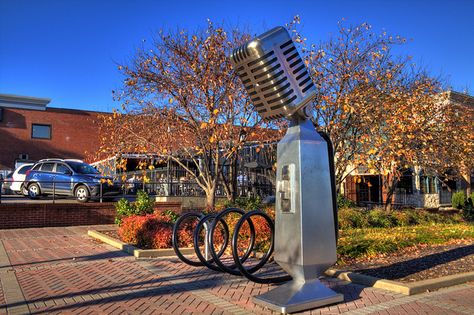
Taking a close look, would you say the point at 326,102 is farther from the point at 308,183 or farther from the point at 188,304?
the point at 188,304

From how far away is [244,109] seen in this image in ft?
41.6

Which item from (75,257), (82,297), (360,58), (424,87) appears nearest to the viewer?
(82,297)

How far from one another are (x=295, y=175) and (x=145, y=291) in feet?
8.90

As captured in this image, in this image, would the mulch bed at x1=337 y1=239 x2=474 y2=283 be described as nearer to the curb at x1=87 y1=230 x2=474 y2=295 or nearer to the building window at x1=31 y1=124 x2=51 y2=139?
the curb at x1=87 y1=230 x2=474 y2=295

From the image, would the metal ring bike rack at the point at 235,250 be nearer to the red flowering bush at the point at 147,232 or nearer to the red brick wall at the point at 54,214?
the red flowering bush at the point at 147,232

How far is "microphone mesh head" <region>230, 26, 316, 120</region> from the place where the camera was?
5.34 m

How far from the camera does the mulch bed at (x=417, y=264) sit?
7426 millimetres

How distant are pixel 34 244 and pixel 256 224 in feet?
17.4

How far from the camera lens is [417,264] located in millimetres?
8305

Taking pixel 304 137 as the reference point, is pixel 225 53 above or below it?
above

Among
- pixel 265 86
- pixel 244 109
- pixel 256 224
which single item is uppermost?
pixel 244 109

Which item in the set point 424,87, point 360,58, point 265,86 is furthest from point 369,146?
point 265,86

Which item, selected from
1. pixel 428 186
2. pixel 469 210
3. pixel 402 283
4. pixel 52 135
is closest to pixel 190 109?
pixel 402 283

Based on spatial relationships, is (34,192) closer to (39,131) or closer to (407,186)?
(407,186)
